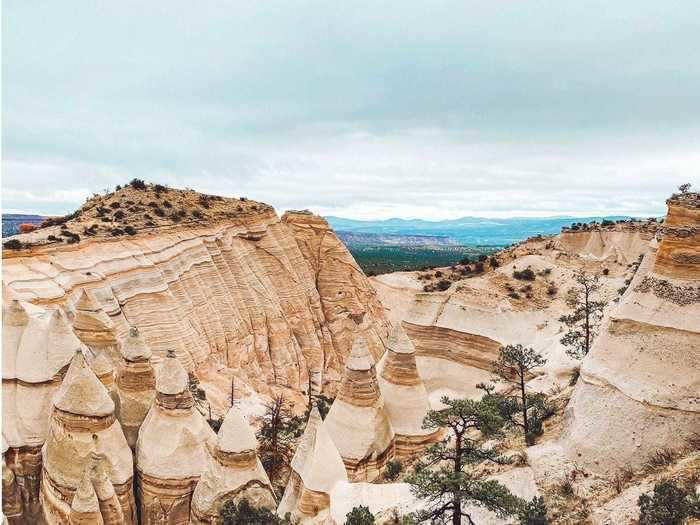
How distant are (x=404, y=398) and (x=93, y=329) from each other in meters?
10.2

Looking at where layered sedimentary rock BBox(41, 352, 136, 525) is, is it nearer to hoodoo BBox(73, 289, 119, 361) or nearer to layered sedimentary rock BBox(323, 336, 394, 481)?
hoodoo BBox(73, 289, 119, 361)

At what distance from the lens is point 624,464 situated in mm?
10625

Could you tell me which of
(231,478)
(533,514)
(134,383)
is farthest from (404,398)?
(134,383)

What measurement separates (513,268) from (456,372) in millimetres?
12782

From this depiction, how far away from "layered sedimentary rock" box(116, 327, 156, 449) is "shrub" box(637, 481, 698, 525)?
40.3 ft

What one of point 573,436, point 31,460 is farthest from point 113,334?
point 573,436

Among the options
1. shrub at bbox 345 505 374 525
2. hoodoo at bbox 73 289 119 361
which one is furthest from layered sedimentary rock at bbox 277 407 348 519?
hoodoo at bbox 73 289 119 361

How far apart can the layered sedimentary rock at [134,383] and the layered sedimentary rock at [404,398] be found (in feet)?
25.0

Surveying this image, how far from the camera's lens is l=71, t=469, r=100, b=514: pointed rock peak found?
424 inches

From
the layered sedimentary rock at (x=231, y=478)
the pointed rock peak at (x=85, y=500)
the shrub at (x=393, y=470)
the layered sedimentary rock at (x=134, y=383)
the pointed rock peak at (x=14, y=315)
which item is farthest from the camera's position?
the shrub at (x=393, y=470)

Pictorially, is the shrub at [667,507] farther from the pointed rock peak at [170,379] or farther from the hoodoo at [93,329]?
the hoodoo at [93,329]

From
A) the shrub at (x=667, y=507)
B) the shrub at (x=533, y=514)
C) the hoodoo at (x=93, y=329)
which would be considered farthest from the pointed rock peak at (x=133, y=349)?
the shrub at (x=667, y=507)

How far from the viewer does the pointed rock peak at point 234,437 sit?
39.7 ft

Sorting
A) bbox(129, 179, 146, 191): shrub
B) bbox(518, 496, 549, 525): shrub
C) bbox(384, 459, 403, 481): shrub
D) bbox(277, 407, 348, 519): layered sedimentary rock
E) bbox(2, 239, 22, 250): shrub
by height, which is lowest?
bbox(384, 459, 403, 481): shrub
